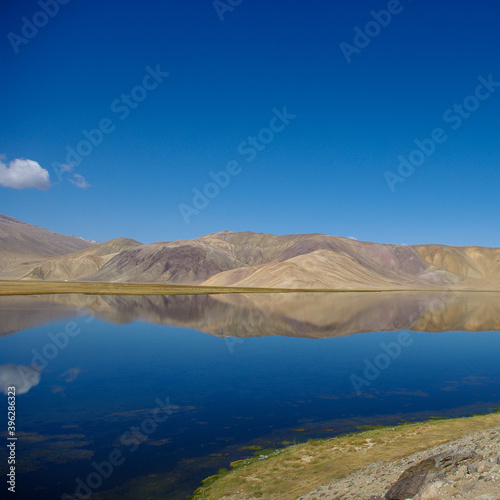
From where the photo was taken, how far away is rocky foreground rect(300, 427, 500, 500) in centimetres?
764

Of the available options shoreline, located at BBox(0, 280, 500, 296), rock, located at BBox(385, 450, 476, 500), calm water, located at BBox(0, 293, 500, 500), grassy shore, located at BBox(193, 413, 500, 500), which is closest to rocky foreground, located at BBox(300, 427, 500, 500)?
rock, located at BBox(385, 450, 476, 500)

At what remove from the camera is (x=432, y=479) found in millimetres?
8312

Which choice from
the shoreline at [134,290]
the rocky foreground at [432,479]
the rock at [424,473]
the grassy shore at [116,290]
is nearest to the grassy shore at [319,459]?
the rocky foreground at [432,479]

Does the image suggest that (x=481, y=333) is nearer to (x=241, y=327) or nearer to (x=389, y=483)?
(x=241, y=327)

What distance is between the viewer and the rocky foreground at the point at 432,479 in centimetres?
764

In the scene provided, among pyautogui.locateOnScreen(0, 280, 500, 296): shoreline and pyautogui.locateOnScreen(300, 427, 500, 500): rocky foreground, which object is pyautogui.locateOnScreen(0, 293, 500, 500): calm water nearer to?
pyautogui.locateOnScreen(300, 427, 500, 500): rocky foreground

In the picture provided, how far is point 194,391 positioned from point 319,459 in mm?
9177

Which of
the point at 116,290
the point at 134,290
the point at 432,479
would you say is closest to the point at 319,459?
the point at 432,479

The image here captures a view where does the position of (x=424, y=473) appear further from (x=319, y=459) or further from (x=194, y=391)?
(x=194, y=391)

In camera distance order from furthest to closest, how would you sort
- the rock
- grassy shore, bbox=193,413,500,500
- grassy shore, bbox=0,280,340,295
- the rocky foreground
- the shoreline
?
the shoreline, grassy shore, bbox=0,280,340,295, grassy shore, bbox=193,413,500,500, the rock, the rocky foreground

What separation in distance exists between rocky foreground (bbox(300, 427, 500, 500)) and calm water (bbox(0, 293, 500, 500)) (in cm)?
425

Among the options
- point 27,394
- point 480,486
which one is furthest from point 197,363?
point 480,486

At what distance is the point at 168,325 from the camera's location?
1762 inches

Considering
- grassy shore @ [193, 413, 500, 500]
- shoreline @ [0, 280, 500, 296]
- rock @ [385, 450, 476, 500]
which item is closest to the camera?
rock @ [385, 450, 476, 500]
